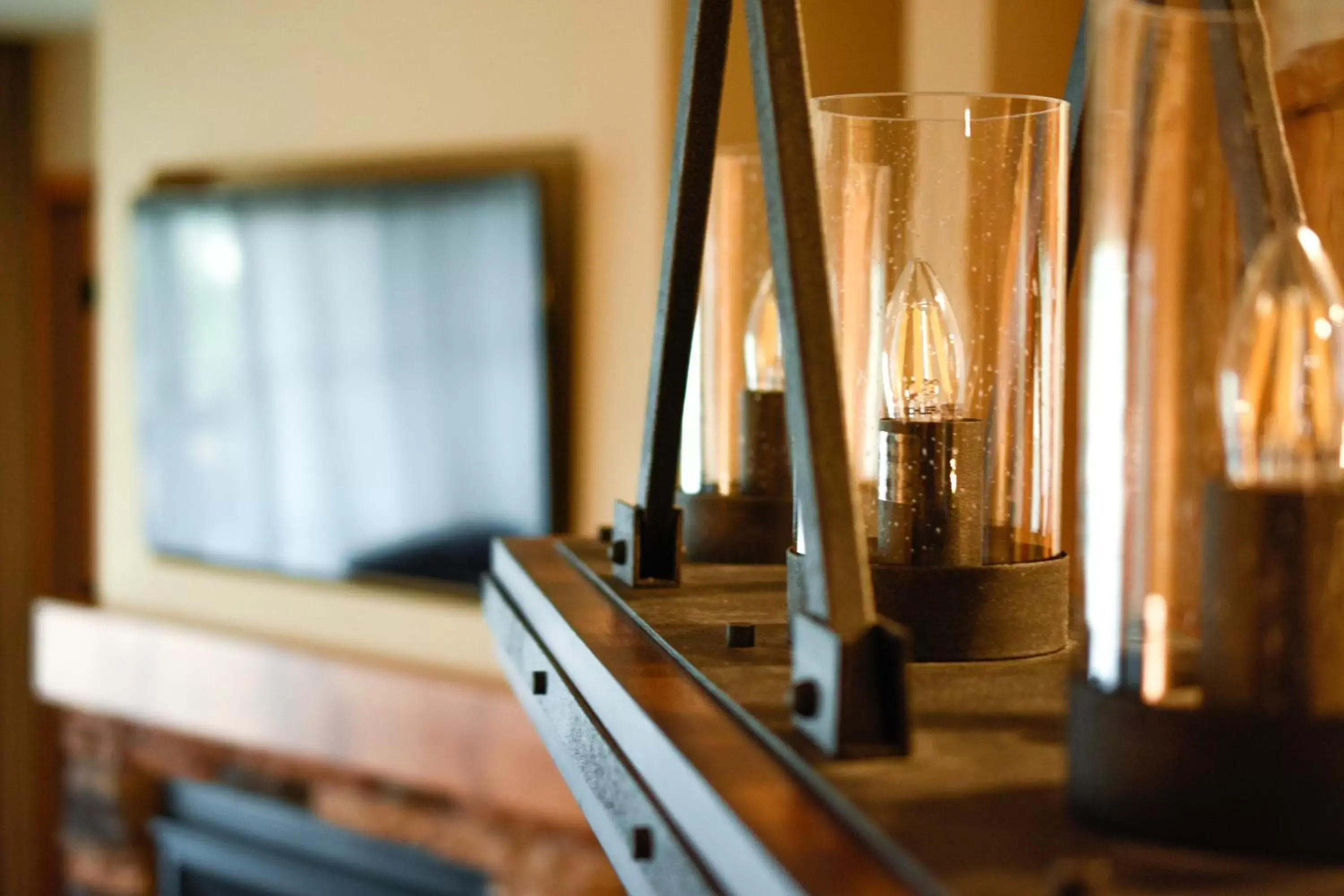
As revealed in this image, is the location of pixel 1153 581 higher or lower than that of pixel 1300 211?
lower

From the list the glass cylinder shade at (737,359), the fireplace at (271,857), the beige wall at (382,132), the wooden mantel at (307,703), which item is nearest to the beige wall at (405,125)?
the beige wall at (382,132)

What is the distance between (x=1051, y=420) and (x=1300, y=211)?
13 cm

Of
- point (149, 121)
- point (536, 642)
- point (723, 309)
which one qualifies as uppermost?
point (149, 121)

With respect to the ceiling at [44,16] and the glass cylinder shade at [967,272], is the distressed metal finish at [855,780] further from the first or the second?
the ceiling at [44,16]

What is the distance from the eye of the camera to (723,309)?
2.76ft

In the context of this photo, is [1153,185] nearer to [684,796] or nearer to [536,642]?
[684,796]

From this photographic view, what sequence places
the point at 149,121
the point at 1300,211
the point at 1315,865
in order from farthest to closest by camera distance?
the point at 149,121, the point at 1300,211, the point at 1315,865

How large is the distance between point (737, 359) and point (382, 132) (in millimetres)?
2532

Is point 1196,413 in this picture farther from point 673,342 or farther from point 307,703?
point 307,703

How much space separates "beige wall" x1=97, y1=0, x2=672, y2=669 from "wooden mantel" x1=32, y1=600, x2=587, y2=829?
4.4 inches

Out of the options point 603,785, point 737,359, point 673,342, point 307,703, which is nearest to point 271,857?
point 307,703

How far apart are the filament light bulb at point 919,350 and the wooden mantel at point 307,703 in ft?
7.05

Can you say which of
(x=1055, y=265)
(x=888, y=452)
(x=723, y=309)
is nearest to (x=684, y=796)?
(x=888, y=452)

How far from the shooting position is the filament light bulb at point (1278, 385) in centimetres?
32
